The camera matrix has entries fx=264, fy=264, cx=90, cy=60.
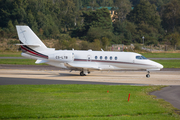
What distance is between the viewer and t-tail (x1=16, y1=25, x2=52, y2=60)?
29016 millimetres

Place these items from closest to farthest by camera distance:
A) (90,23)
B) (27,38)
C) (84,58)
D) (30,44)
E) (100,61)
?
(100,61), (84,58), (30,44), (27,38), (90,23)

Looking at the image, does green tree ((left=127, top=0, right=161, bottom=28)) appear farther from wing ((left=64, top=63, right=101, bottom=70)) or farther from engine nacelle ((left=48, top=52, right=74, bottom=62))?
wing ((left=64, top=63, right=101, bottom=70))

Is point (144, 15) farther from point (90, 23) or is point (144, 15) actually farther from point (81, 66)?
point (81, 66)

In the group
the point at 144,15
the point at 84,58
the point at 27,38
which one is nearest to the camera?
the point at 84,58

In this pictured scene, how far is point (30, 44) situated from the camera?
94.8 ft

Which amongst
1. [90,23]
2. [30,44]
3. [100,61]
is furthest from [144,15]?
[30,44]

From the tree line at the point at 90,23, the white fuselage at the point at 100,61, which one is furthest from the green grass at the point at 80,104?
the tree line at the point at 90,23

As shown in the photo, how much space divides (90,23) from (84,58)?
54.7 meters

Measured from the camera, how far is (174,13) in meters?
99.8

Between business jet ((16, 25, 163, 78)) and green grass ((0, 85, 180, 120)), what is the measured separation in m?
9.01

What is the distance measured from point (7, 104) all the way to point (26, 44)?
1568cm

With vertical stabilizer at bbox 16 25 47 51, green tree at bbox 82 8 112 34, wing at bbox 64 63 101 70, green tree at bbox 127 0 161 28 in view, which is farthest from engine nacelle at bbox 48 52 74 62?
green tree at bbox 127 0 161 28

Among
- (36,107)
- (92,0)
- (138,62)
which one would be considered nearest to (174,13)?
(92,0)

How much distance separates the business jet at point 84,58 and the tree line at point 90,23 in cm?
3889
